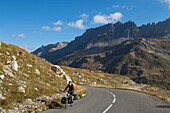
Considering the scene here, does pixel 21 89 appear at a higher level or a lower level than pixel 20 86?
lower

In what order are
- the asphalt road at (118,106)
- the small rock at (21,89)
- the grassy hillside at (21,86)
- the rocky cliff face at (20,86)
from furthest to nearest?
the small rock at (21,89) → the grassy hillside at (21,86) → the rocky cliff face at (20,86) → the asphalt road at (118,106)

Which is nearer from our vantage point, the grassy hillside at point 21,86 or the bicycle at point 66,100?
the grassy hillside at point 21,86

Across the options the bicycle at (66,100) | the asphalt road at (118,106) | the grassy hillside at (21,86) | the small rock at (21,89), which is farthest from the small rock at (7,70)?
the asphalt road at (118,106)

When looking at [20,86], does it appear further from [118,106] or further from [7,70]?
[118,106]

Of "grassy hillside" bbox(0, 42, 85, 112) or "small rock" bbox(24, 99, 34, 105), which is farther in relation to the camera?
"small rock" bbox(24, 99, 34, 105)

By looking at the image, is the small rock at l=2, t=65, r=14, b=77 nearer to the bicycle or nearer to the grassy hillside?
the grassy hillside

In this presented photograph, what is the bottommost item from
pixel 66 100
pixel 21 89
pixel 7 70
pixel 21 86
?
pixel 66 100

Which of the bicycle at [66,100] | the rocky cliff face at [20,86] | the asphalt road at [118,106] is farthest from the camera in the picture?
the bicycle at [66,100]

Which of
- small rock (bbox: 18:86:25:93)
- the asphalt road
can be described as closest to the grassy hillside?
small rock (bbox: 18:86:25:93)

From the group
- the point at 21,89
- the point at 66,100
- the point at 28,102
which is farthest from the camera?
the point at 21,89

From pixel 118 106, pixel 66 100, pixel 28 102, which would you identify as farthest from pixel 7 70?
pixel 118 106

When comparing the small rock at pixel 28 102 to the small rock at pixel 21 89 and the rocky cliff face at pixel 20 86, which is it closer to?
the rocky cliff face at pixel 20 86

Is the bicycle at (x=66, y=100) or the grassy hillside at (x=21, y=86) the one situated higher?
the grassy hillside at (x=21, y=86)

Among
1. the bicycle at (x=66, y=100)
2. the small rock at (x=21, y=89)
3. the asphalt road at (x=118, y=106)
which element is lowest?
the asphalt road at (x=118, y=106)
